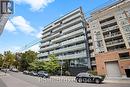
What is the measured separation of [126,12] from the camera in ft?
134

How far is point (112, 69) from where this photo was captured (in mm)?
42062

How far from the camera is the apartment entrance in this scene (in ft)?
135

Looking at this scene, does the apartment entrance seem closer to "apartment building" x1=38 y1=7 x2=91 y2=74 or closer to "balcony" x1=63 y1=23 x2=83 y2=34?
"apartment building" x1=38 y1=7 x2=91 y2=74

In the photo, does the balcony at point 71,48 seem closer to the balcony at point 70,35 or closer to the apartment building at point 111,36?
the balcony at point 70,35

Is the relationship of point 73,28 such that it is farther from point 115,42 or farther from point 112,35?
point 115,42

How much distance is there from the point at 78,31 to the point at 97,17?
34.7 feet

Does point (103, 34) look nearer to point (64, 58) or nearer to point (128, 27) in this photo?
point (128, 27)

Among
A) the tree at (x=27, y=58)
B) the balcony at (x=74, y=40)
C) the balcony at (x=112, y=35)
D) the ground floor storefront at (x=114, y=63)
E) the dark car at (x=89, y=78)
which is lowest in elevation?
the dark car at (x=89, y=78)

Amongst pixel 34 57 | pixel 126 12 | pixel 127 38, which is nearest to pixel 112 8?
pixel 126 12

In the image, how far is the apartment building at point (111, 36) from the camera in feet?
133

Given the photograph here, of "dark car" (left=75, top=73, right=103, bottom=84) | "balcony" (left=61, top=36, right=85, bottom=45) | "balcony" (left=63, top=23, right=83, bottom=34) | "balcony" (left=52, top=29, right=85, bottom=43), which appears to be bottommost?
"dark car" (left=75, top=73, right=103, bottom=84)

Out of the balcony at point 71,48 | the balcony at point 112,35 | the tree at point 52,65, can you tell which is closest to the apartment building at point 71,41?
the balcony at point 71,48

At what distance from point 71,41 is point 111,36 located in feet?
57.4

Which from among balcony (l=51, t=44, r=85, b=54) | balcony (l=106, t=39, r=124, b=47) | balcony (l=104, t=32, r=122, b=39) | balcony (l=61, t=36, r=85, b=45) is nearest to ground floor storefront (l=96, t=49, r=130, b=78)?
balcony (l=106, t=39, r=124, b=47)
